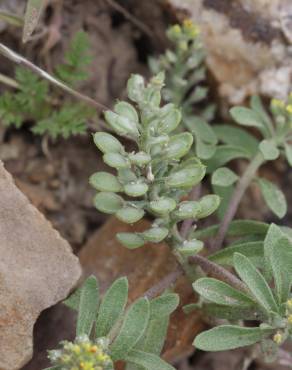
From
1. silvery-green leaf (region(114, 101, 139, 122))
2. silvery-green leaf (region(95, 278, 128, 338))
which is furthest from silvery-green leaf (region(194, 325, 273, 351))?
silvery-green leaf (region(114, 101, 139, 122))

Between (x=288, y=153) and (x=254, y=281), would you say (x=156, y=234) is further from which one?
(x=288, y=153)

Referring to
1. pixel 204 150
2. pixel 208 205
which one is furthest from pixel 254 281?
pixel 204 150

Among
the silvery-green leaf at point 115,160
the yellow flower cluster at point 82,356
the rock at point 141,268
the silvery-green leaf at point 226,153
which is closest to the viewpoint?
the yellow flower cluster at point 82,356

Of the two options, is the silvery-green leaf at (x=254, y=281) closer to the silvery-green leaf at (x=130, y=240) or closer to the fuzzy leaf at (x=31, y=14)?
the silvery-green leaf at (x=130, y=240)

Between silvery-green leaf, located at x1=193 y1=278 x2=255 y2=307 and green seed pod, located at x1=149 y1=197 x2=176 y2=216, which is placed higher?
green seed pod, located at x1=149 y1=197 x2=176 y2=216

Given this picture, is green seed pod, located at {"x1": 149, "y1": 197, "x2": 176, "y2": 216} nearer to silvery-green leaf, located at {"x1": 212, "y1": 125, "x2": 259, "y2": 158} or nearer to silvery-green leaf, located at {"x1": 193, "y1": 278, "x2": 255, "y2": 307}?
silvery-green leaf, located at {"x1": 193, "y1": 278, "x2": 255, "y2": 307}

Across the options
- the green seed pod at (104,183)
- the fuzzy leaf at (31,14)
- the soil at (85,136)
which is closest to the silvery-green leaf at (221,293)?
the green seed pod at (104,183)
